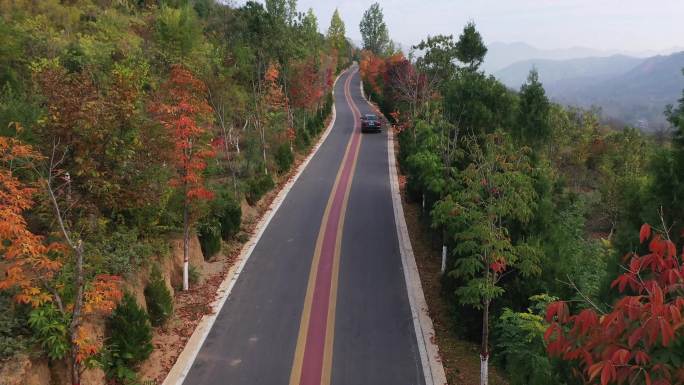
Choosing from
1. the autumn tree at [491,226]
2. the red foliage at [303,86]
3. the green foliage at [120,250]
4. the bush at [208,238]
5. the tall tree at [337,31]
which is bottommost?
the bush at [208,238]

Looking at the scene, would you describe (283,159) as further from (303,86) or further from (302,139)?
(303,86)

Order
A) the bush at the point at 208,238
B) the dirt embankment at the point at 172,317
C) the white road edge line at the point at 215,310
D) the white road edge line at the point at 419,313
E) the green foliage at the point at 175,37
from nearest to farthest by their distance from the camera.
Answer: the dirt embankment at the point at 172,317 → the white road edge line at the point at 215,310 → the white road edge line at the point at 419,313 → the bush at the point at 208,238 → the green foliage at the point at 175,37

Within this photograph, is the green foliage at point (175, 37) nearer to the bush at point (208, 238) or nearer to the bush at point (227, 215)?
the bush at point (227, 215)

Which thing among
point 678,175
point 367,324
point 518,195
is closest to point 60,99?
point 367,324

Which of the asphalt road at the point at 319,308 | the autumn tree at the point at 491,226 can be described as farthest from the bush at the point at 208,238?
the autumn tree at the point at 491,226

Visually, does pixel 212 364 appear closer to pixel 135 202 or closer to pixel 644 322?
pixel 135 202

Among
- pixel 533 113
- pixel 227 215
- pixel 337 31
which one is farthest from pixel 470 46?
pixel 337 31
